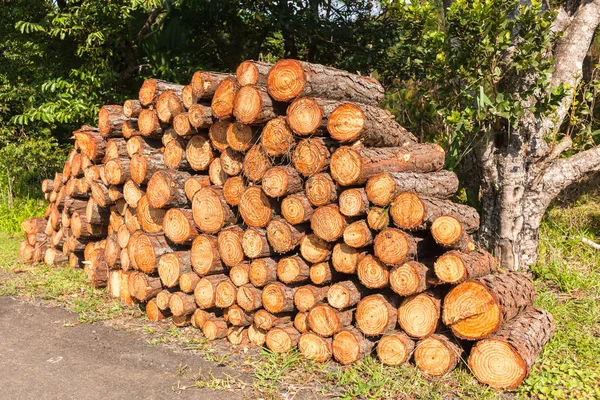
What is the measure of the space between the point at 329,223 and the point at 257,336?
1149mm

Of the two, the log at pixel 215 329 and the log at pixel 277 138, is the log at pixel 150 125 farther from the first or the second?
the log at pixel 215 329

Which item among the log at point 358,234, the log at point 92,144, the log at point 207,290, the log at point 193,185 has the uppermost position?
the log at point 92,144

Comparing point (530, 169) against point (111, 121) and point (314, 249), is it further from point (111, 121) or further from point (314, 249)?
point (111, 121)

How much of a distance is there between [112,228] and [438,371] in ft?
12.0

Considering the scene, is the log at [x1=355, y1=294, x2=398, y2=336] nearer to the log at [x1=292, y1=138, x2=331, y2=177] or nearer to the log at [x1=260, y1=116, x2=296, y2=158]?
the log at [x1=292, y1=138, x2=331, y2=177]

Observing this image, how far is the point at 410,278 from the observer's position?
3.37 meters

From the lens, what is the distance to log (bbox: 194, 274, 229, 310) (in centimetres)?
409

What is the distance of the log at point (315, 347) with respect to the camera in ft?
11.9

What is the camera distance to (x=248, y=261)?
13.1 feet

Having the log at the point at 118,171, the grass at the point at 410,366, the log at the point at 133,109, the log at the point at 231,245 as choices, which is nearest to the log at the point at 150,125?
the log at the point at 133,109

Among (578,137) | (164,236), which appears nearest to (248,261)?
(164,236)

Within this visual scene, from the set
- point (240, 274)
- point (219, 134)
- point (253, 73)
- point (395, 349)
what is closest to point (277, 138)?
point (253, 73)

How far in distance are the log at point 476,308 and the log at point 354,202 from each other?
82 centimetres

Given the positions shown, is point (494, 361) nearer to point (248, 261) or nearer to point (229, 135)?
point (248, 261)
